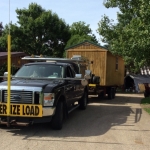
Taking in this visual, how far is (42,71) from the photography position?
9.49m

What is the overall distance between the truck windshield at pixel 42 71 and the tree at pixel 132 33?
15.8 feet

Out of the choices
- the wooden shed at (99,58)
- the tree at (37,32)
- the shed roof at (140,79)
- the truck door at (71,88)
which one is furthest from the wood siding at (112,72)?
the tree at (37,32)

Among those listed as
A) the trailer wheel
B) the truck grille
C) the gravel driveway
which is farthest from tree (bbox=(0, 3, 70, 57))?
the truck grille

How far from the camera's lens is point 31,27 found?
34344 millimetres

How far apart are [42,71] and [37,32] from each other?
25911 mm

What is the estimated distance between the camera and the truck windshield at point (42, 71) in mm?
9375

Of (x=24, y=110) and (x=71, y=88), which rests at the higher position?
(x=71, y=88)

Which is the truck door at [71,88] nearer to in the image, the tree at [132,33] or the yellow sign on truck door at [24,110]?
the yellow sign on truck door at [24,110]

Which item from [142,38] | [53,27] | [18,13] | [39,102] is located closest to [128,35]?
[142,38]

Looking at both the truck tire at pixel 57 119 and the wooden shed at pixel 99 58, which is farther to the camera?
the wooden shed at pixel 99 58

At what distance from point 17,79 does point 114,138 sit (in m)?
3.56

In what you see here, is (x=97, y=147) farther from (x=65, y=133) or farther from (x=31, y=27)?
(x=31, y=27)

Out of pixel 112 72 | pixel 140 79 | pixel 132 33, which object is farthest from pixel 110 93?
pixel 140 79

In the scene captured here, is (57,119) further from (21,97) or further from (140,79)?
(140,79)
